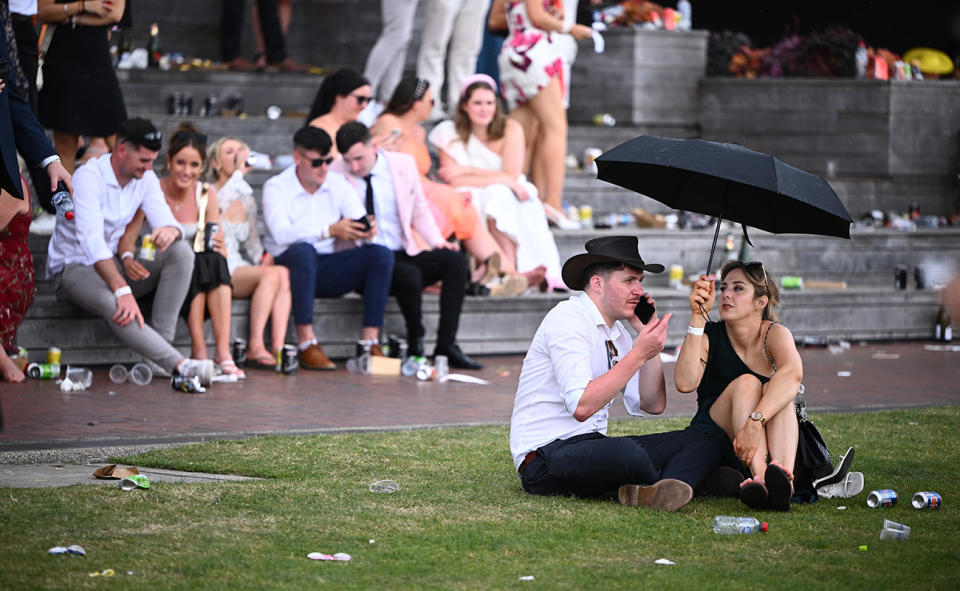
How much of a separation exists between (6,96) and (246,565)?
11.4 ft

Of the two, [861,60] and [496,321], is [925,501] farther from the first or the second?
[861,60]

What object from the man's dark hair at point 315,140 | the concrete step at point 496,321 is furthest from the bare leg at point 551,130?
the man's dark hair at point 315,140

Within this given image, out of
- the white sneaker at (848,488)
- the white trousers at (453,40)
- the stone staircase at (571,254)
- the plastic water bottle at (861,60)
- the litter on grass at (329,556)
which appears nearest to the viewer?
the litter on grass at (329,556)

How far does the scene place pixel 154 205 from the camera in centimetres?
950

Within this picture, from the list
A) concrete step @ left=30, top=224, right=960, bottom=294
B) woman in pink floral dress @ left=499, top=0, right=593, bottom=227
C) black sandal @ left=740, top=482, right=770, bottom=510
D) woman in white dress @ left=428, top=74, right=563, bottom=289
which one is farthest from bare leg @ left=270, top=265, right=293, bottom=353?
black sandal @ left=740, top=482, right=770, bottom=510

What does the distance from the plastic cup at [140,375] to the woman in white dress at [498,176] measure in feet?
11.1

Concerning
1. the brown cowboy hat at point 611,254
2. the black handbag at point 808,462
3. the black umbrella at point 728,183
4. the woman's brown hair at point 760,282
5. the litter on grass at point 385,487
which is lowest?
the litter on grass at point 385,487

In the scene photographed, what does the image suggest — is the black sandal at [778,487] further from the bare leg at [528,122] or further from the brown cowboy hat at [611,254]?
the bare leg at [528,122]

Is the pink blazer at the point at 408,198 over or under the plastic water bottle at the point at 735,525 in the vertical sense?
over

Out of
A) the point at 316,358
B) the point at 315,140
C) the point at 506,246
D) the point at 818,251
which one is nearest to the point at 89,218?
the point at 315,140

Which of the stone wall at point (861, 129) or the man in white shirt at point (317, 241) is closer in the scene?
the man in white shirt at point (317, 241)

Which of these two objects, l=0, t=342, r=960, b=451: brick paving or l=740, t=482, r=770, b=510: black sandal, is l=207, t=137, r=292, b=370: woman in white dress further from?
l=740, t=482, r=770, b=510: black sandal

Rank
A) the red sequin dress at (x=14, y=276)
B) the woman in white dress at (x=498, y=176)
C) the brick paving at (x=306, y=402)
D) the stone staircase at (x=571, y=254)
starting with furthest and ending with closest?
the woman in white dress at (x=498, y=176) → the stone staircase at (x=571, y=254) → the red sequin dress at (x=14, y=276) → the brick paving at (x=306, y=402)

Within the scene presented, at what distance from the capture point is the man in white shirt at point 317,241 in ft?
33.2
